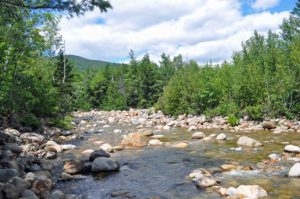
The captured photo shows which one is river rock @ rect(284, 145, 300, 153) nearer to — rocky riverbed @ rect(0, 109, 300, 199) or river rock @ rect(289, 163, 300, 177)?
rocky riverbed @ rect(0, 109, 300, 199)

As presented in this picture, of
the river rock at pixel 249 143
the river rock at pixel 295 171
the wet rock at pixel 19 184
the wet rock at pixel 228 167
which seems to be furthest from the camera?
the river rock at pixel 249 143

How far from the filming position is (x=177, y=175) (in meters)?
13.0

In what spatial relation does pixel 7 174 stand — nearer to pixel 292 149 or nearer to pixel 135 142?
pixel 135 142

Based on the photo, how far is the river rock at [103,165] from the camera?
13.9 meters

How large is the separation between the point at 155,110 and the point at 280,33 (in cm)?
1968

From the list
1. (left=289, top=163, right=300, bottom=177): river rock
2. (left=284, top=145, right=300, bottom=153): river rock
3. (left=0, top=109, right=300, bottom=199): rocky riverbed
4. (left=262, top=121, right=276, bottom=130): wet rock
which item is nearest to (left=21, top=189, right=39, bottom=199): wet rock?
(left=0, top=109, right=300, bottom=199): rocky riverbed

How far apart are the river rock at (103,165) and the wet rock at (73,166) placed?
0.52 m

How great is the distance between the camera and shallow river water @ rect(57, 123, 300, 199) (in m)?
10.8

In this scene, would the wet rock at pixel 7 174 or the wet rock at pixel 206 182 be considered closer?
the wet rock at pixel 7 174

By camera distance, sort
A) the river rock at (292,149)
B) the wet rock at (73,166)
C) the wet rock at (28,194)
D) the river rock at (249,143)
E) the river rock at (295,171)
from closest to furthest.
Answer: the wet rock at (28,194)
the river rock at (295,171)
the wet rock at (73,166)
the river rock at (292,149)
the river rock at (249,143)

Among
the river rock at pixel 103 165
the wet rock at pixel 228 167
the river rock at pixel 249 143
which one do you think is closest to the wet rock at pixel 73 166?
the river rock at pixel 103 165

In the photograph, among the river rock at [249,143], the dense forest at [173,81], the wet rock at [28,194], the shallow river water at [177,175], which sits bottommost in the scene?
the shallow river water at [177,175]

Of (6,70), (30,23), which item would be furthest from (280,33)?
(6,70)

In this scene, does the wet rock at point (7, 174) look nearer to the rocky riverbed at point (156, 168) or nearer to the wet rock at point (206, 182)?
the rocky riverbed at point (156, 168)
